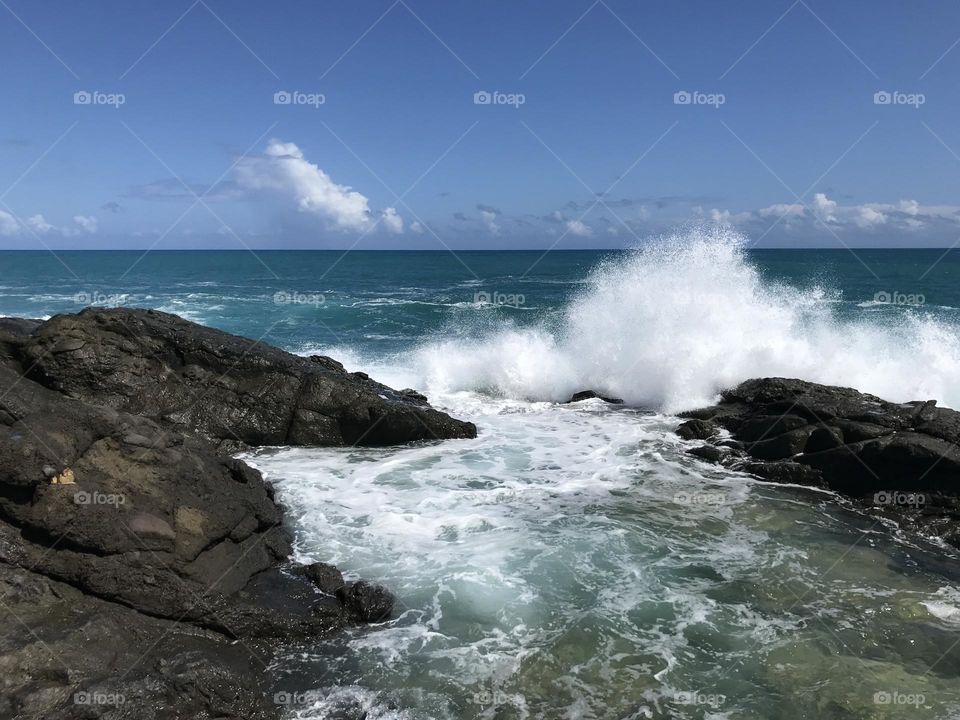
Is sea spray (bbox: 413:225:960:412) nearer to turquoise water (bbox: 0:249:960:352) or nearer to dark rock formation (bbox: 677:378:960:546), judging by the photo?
dark rock formation (bbox: 677:378:960:546)

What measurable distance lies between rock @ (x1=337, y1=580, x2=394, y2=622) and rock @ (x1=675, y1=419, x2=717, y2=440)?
361 inches

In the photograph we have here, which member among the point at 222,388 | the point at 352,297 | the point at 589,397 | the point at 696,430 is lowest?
the point at 696,430

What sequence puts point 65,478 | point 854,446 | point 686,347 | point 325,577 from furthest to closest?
point 686,347 < point 854,446 < point 325,577 < point 65,478

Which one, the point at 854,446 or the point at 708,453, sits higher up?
the point at 854,446

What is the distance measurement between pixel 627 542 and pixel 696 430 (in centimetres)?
598

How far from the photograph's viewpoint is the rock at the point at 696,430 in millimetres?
14977

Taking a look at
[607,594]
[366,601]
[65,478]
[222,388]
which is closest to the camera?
[65,478]

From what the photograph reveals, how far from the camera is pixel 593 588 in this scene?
8570 mm

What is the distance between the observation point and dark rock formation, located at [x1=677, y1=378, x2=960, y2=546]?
11.1m

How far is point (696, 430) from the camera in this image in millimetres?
15062

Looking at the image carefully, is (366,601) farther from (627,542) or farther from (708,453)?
(708,453)

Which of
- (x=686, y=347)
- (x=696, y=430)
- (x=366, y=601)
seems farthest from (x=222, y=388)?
(x=686, y=347)

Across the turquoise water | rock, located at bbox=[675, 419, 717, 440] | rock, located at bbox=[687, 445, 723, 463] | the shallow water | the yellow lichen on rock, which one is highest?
the turquoise water

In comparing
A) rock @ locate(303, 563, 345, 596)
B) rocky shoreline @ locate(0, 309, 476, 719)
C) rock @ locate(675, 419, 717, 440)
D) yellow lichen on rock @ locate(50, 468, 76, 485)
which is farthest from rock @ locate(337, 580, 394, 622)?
rock @ locate(675, 419, 717, 440)
